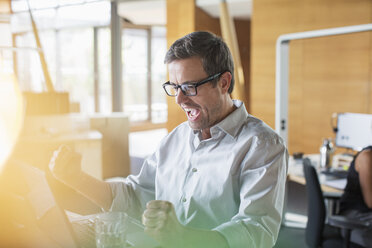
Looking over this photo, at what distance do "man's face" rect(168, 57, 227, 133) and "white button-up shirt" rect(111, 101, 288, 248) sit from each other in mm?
48

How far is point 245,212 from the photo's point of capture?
1.30 meters

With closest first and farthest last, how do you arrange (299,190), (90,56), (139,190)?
(139,190)
(299,190)
(90,56)

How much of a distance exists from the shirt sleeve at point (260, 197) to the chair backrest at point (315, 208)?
1.31 m

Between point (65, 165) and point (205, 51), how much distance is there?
2.03 ft

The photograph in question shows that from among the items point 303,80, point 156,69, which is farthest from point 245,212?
point 156,69

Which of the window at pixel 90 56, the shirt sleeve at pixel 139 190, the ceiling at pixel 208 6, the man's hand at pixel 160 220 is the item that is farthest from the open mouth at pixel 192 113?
the window at pixel 90 56

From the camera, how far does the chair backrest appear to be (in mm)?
2635

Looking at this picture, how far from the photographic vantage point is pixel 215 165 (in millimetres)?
1483

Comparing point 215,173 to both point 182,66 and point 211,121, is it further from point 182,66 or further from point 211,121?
point 182,66

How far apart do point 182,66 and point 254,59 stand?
5.44 m

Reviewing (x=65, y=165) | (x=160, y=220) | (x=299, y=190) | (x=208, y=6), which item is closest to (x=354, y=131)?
(x=299, y=190)

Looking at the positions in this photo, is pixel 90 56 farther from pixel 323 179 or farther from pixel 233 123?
pixel 233 123

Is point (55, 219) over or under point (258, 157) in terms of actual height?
under

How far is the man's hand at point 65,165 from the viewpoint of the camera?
1.44 meters
